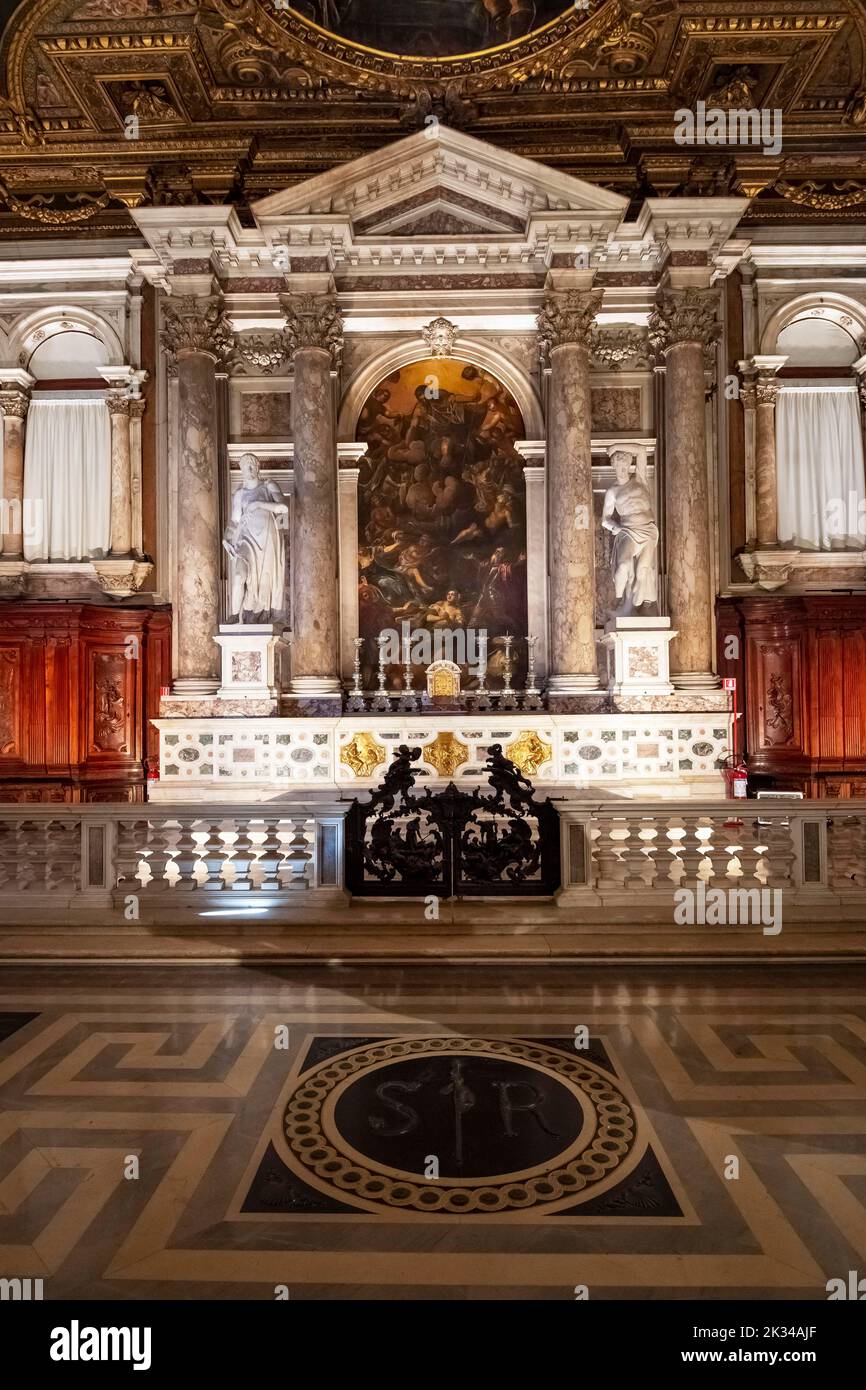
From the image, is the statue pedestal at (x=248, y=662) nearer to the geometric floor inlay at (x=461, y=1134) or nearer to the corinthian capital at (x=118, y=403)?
the corinthian capital at (x=118, y=403)

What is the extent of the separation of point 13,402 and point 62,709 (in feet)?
16.3

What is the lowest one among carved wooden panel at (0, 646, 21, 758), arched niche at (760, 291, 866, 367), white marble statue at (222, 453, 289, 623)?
carved wooden panel at (0, 646, 21, 758)

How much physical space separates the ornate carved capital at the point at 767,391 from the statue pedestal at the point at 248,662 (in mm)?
8247

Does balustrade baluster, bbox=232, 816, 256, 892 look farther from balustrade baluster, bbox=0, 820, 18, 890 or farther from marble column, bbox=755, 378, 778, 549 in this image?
marble column, bbox=755, 378, 778, 549

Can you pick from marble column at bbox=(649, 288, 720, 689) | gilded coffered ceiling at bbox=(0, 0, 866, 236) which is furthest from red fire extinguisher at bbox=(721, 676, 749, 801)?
gilded coffered ceiling at bbox=(0, 0, 866, 236)

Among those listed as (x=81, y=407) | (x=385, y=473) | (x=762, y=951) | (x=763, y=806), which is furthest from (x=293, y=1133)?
(x=81, y=407)

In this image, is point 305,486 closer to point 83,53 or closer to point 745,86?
point 83,53

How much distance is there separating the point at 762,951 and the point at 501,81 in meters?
11.8

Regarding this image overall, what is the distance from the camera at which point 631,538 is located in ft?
35.2

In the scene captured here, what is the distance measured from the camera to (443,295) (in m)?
11.8

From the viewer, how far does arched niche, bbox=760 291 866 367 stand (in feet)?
40.6

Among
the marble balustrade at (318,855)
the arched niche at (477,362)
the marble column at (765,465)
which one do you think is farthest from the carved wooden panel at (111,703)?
the marble column at (765,465)

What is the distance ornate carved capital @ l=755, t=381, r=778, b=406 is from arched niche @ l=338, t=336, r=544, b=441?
3488 mm

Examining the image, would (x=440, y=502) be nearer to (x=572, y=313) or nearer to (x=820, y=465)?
(x=572, y=313)
